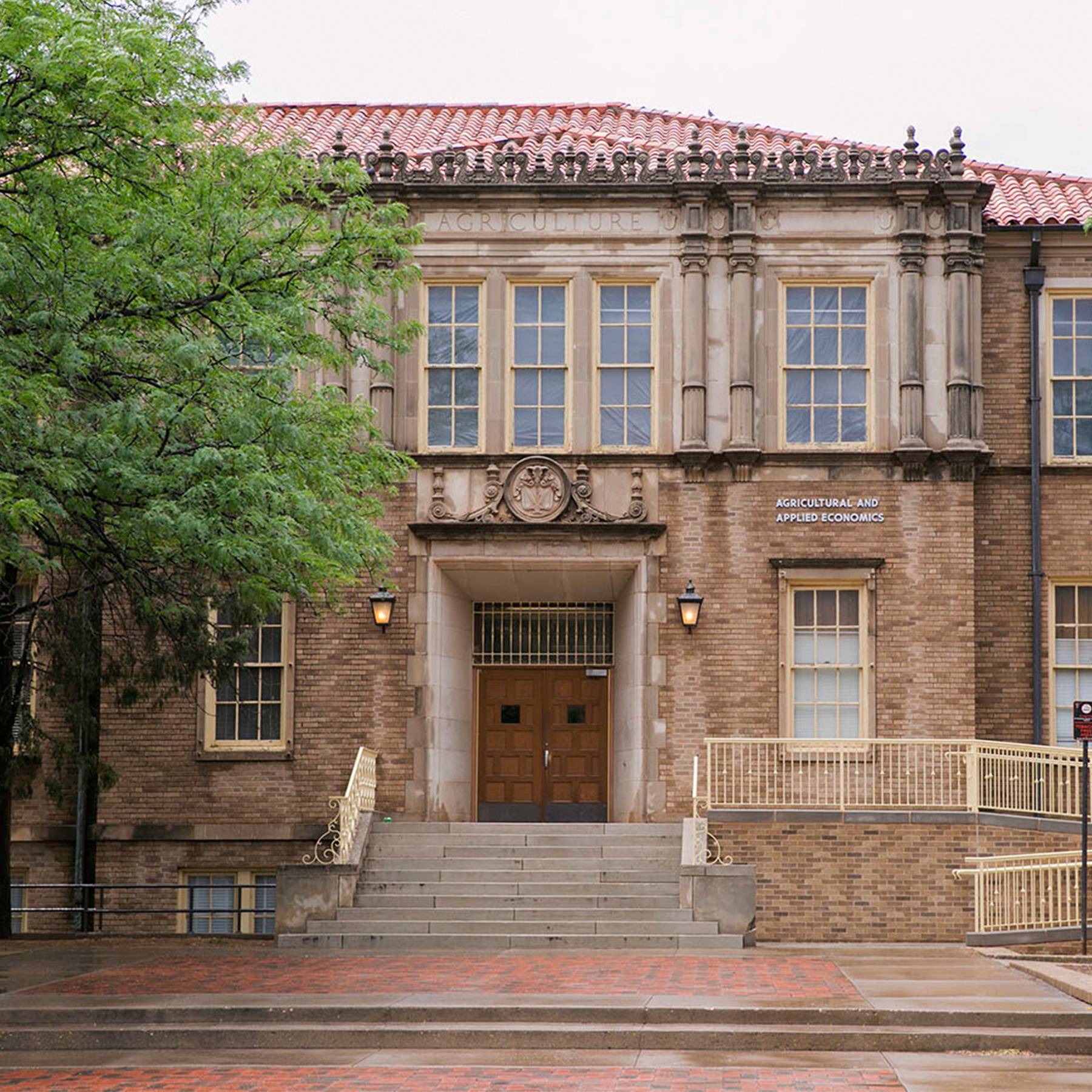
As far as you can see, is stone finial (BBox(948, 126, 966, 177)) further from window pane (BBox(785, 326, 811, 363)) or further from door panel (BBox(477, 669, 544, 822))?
door panel (BBox(477, 669, 544, 822))

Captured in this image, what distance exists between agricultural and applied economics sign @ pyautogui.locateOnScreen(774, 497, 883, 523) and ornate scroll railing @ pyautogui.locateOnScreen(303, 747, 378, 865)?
660 centimetres

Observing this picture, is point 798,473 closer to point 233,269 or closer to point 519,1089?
point 233,269

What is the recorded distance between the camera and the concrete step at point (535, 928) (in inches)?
762

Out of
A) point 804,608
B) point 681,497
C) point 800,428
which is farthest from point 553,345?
point 804,608

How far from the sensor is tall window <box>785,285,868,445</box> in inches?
964

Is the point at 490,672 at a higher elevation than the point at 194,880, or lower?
higher

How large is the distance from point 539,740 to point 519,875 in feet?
15.6

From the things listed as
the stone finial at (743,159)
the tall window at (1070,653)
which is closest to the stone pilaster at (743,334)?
the stone finial at (743,159)

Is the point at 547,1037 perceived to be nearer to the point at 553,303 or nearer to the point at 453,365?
the point at 453,365

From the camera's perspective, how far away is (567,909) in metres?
19.9

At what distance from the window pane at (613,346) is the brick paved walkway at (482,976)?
9377 mm

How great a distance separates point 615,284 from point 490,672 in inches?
234

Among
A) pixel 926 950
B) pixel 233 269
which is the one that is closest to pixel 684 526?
pixel 926 950

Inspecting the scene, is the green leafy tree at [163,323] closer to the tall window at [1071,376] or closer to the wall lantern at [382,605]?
the wall lantern at [382,605]
